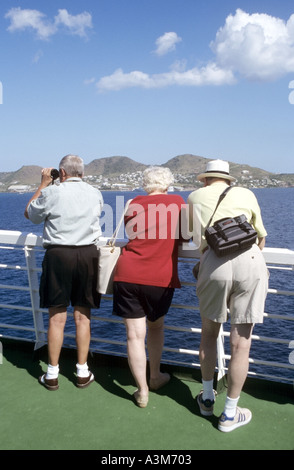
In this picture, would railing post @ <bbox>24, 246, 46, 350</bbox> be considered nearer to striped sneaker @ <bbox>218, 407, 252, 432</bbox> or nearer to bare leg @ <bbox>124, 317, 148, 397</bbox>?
bare leg @ <bbox>124, 317, 148, 397</bbox>

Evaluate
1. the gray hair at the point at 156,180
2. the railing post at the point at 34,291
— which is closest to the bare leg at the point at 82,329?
the railing post at the point at 34,291

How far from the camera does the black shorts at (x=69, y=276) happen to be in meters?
2.71

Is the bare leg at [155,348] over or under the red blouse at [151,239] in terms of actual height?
under

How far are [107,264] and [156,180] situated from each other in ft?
2.18

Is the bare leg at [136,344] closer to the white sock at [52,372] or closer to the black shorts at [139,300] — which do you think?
the black shorts at [139,300]

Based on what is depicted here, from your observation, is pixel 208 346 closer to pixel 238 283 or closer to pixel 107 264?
pixel 238 283

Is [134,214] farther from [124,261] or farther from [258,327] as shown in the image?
[258,327]

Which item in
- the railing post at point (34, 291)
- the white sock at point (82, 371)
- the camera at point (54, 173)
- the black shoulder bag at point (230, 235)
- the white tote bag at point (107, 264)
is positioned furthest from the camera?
the railing post at point (34, 291)

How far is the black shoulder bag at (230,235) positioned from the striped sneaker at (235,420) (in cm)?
103

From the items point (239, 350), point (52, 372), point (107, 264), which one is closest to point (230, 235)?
point (239, 350)

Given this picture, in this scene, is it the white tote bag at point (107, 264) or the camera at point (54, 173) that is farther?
the camera at point (54, 173)

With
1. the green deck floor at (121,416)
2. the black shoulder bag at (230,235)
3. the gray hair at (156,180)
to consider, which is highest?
the gray hair at (156,180)

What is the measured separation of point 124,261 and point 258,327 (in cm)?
1323

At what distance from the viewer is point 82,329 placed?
2.91m
